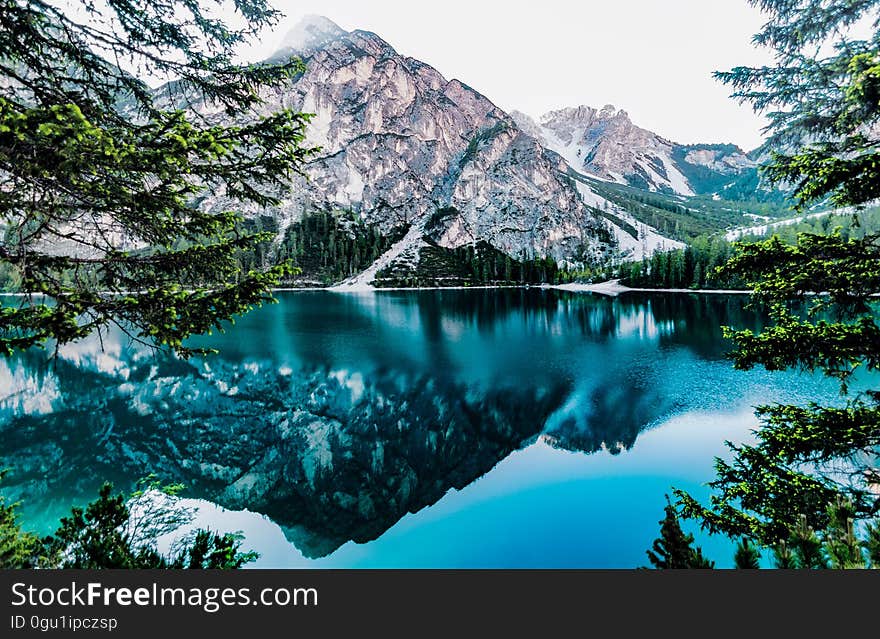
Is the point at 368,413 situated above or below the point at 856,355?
below

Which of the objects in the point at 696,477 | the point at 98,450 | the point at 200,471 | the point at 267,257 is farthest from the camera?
the point at 267,257

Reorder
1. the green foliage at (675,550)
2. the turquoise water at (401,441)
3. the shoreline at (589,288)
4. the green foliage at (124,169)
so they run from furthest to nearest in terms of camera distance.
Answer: the shoreline at (589,288), the turquoise water at (401,441), the green foliage at (675,550), the green foliage at (124,169)

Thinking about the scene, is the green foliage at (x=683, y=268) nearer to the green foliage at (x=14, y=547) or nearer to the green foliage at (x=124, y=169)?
the green foliage at (x=124, y=169)

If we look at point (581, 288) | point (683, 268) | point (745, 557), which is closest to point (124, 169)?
point (745, 557)

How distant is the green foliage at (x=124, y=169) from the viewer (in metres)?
3.93

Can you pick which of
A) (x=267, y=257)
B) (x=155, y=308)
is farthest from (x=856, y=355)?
(x=267, y=257)

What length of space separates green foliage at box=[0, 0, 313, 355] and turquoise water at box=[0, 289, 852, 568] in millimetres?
1622

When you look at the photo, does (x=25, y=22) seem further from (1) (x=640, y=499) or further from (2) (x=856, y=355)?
(1) (x=640, y=499)

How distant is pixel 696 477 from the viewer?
15.9m

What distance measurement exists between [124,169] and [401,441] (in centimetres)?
1846

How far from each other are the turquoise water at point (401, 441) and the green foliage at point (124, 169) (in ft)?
5.32

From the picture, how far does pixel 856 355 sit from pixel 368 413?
72.6ft

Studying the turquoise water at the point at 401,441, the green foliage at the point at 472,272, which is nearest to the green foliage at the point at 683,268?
the green foliage at the point at 472,272

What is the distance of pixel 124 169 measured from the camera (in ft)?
13.7
